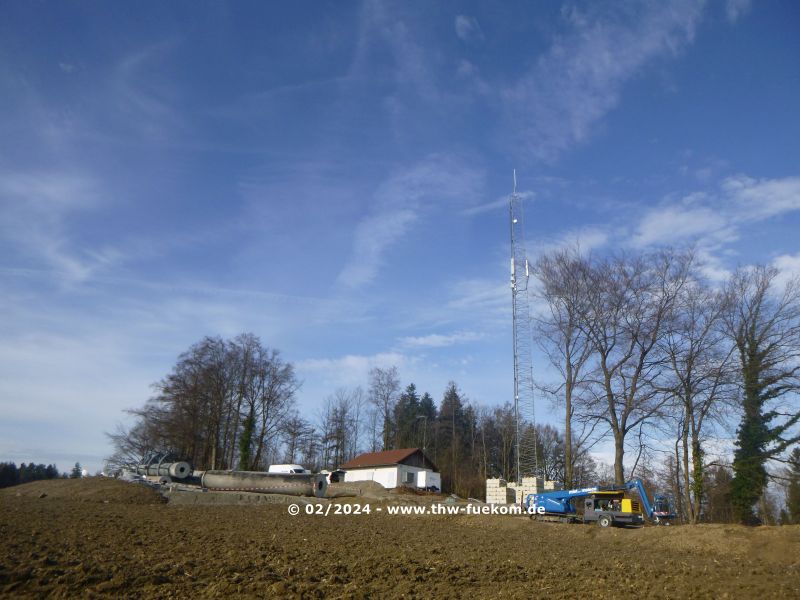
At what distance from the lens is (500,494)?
37.4m

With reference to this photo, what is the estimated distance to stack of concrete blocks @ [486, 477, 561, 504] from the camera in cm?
3584

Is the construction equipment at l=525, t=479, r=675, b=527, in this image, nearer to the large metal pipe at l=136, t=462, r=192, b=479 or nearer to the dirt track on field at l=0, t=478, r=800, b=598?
the dirt track on field at l=0, t=478, r=800, b=598

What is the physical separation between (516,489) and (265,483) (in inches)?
618

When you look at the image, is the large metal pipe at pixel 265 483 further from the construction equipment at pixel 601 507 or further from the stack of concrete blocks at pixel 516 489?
the construction equipment at pixel 601 507

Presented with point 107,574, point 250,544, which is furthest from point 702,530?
point 107,574

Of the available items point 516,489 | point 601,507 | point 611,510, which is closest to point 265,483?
point 516,489

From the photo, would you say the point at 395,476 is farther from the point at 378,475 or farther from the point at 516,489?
the point at 516,489

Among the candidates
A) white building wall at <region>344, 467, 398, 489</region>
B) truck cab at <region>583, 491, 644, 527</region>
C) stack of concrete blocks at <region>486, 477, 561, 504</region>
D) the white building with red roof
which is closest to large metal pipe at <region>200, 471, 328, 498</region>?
stack of concrete blocks at <region>486, 477, 561, 504</region>

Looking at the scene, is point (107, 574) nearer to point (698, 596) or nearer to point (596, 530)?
point (698, 596)

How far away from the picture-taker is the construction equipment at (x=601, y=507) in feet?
89.7

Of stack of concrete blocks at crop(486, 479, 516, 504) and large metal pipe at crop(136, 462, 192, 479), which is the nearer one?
large metal pipe at crop(136, 462, 192, 479)

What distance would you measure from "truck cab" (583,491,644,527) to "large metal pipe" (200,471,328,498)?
15.0 m

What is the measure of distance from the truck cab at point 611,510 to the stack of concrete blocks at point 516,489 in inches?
262

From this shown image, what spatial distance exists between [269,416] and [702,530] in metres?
40.1
